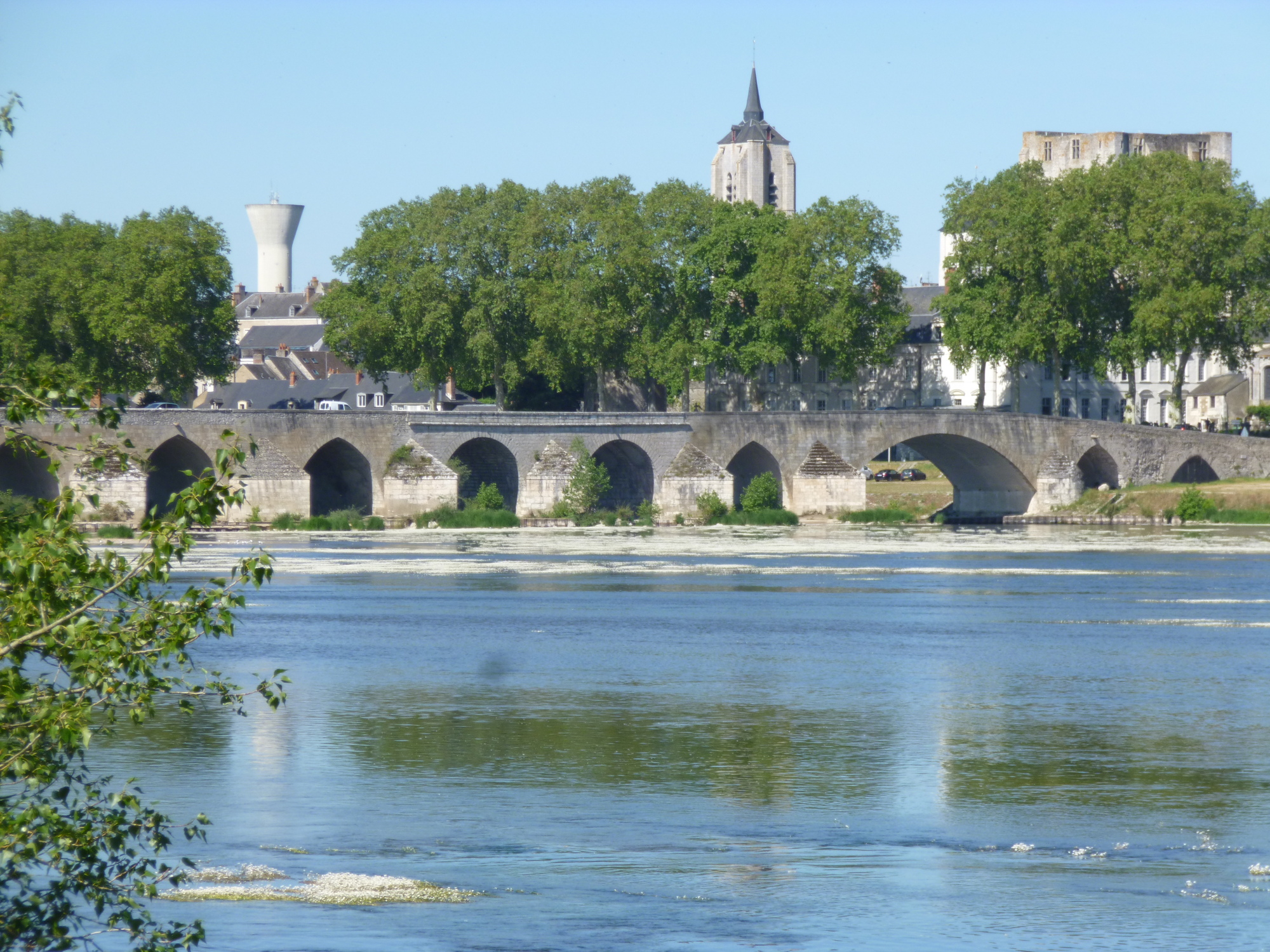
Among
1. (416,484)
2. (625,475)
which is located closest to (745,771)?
(416,484)

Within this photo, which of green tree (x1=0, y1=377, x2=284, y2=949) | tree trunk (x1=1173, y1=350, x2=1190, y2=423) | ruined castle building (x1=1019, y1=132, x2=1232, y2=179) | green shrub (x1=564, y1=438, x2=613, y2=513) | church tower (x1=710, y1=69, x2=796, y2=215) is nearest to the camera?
green tree (x1=0, y1=377, x2=284, y2=949)

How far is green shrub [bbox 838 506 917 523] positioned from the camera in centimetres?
7031

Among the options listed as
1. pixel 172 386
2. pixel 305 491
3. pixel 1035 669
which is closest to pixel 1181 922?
pixel 1035 669

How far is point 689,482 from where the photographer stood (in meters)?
69.4

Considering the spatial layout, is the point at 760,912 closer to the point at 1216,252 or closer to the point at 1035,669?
the point at 1035,669

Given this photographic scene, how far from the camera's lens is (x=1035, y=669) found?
28062mm

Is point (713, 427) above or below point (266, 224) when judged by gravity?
below

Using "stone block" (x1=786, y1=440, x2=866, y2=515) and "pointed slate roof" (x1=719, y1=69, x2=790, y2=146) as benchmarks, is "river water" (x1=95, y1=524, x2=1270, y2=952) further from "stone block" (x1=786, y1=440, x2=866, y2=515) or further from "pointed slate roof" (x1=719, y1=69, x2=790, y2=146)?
"pointed slate roof" (x1=719, y1=69, x2=790, y2=146)

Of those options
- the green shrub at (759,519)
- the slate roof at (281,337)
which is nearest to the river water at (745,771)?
the green shrub at (759,519)

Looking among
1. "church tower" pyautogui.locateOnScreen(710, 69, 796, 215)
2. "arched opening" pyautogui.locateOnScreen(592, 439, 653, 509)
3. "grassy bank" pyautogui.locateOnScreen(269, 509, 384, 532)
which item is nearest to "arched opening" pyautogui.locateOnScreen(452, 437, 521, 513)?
"arched opening" pyautogui.locateOnScreen(592, 439, 653, 509)

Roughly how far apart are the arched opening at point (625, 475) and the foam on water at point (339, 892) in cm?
5759

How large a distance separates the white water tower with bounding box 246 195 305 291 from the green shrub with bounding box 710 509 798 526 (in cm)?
12953

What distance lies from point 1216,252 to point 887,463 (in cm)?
2623

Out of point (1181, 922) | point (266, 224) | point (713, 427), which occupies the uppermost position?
point (266, 224)
